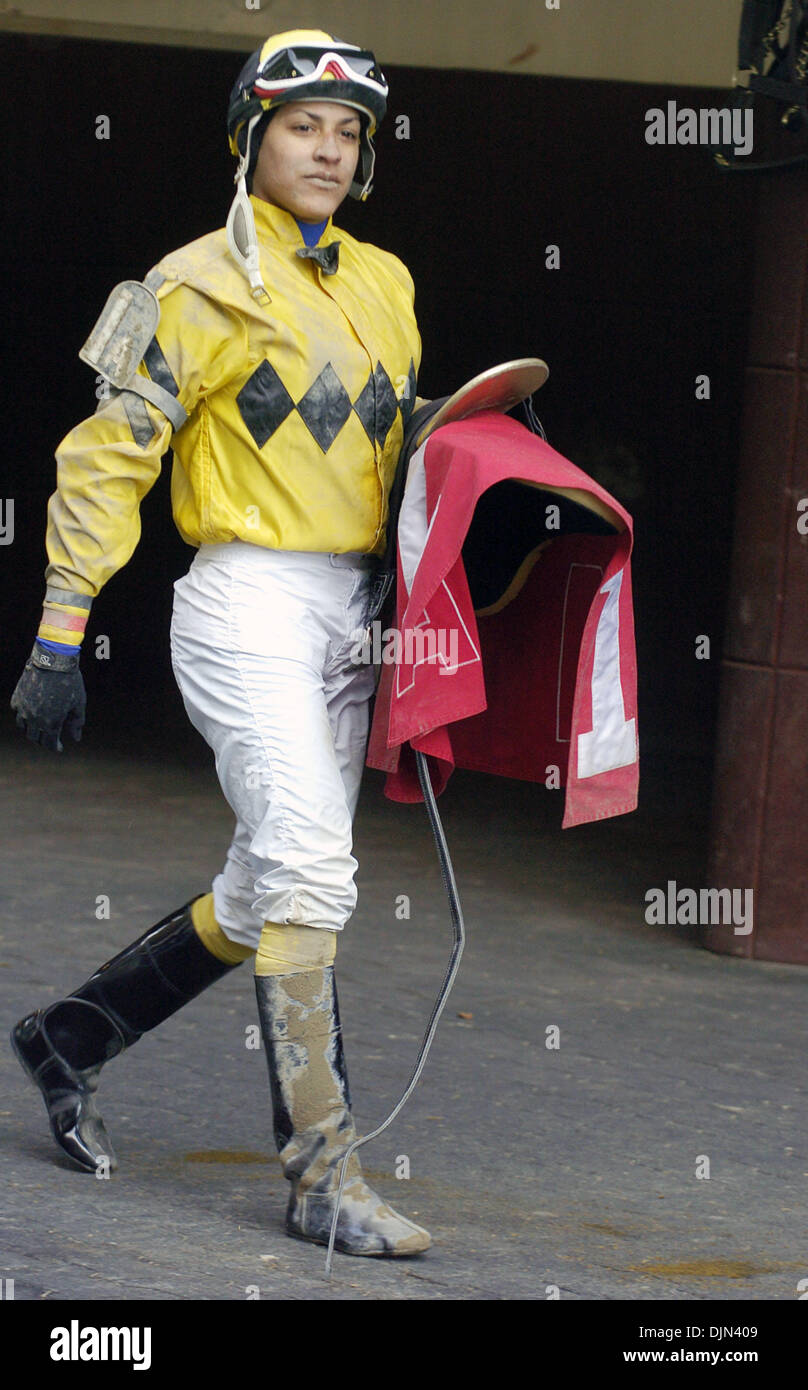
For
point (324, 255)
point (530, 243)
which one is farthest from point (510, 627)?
point (530, 243)

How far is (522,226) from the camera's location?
33.0 ft

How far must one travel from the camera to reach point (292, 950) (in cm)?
364

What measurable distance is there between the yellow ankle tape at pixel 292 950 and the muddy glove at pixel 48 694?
1.70ft

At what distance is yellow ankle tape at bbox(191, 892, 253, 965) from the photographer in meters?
4.01

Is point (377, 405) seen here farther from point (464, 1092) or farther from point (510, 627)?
point (464, 1092)

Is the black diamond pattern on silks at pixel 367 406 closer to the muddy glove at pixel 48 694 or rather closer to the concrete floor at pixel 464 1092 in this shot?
the muddy glove at pixel 48 694

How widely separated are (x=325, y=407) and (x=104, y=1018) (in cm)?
131

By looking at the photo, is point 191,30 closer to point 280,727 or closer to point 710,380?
Answer: point 710,380

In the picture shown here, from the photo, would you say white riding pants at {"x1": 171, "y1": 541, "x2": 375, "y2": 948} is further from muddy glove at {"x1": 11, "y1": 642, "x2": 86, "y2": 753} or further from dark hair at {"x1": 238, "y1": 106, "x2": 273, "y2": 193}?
dark hair at {"x1": 238, "y1": 106, "x2": 273, "y2": 193}

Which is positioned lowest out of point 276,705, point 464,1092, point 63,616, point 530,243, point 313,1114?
point 464,1092

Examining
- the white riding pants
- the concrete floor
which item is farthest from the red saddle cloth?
the concrete floor

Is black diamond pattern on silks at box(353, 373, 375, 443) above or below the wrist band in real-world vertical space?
above

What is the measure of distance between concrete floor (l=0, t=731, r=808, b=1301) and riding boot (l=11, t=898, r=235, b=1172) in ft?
0.30

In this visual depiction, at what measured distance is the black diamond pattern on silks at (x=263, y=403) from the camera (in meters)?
3.69
